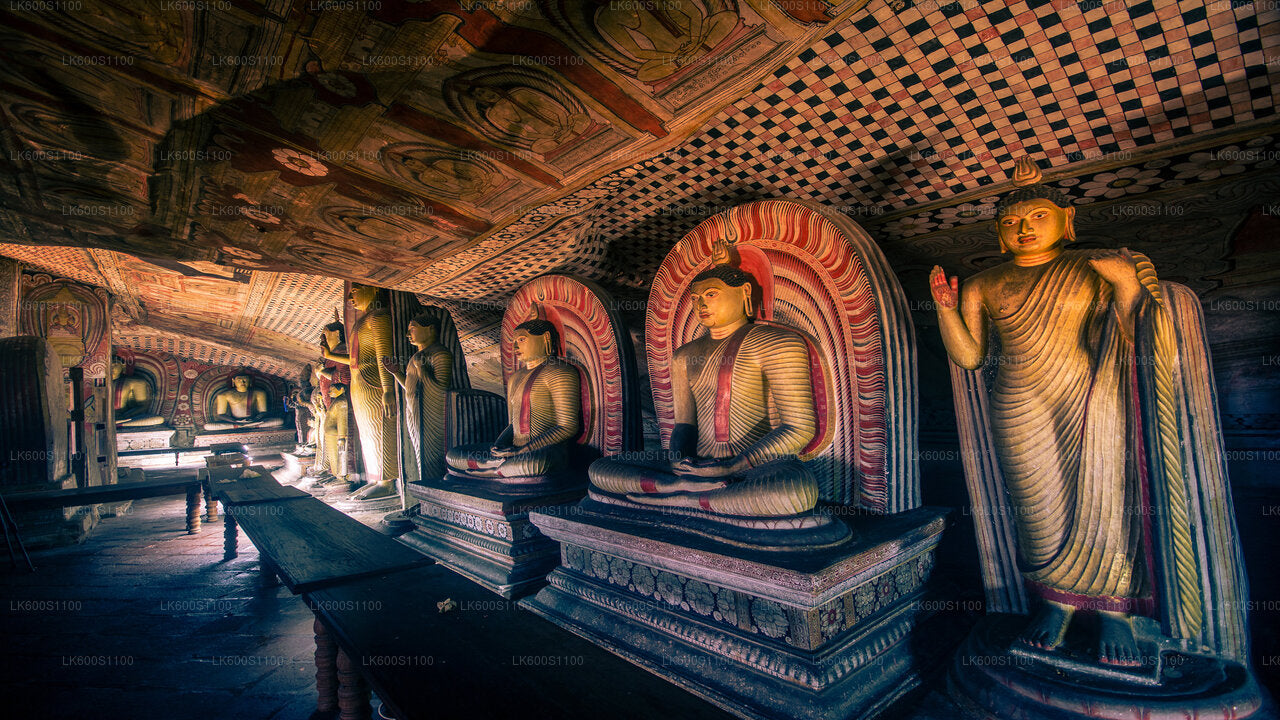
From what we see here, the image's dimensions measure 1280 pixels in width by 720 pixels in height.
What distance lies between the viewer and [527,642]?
2.53 metres

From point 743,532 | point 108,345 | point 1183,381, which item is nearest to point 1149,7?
point 1183,381

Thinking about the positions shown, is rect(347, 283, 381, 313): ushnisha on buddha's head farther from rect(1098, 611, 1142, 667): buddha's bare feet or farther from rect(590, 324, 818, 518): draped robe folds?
rect(1098, 611, 1142, 667): buddha's bare feet

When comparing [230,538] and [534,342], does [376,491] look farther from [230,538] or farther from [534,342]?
[534,342]

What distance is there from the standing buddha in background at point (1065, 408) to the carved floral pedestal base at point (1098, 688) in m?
0.11

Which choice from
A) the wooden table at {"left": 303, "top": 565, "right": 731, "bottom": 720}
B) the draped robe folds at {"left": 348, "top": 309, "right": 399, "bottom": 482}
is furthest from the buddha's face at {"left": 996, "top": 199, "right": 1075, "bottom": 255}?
the draped robe folds at {"left": 348, "top": 309, "right": 399, "bottom": 482}

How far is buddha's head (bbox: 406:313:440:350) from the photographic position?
565 cm

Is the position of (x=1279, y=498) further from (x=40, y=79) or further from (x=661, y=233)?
(x=40, y=79)

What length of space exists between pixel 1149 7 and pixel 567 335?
11.5ft

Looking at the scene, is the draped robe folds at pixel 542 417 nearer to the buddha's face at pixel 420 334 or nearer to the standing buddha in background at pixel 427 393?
the standing buddha in background at pixel 427 393

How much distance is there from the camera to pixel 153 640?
3.58m

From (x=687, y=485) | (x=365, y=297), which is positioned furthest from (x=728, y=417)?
(x=365, y=297)

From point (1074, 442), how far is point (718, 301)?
1.64 m

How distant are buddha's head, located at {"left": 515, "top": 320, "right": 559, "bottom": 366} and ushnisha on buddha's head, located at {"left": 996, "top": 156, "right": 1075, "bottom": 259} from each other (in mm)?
2992

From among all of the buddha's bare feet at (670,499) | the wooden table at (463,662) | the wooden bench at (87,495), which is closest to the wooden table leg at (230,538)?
the wooden bench at (87,495)
